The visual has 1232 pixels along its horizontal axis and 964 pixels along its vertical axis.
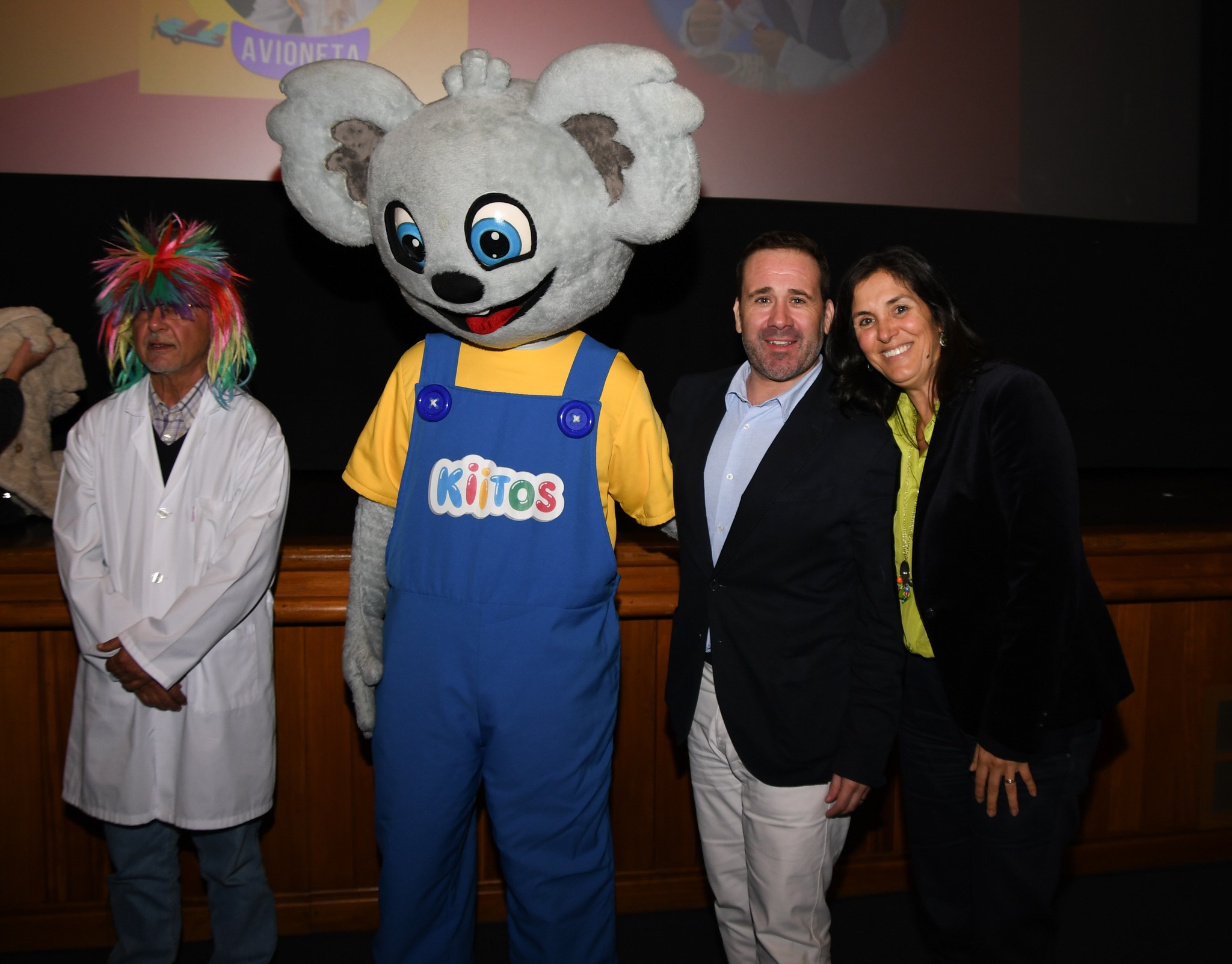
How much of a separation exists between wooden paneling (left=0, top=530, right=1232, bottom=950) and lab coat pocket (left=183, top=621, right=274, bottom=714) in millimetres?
206

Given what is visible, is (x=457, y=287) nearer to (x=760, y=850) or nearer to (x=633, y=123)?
(x=633, y=123)

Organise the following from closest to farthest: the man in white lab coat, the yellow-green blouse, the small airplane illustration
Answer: the yellow-green blouse, the man in white lab coat, the small airplane illustration

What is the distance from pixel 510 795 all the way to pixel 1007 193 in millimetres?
2581

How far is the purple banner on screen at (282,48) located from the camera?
8.33 feet

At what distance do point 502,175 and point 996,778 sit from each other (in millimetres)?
1152

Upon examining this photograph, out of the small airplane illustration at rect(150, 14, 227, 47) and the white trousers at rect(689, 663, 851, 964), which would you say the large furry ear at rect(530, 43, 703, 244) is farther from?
the small airplane illustration at rect(150, 14, 227, 47)

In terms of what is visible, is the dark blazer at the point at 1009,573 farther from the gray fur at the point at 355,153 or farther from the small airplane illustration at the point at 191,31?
the small airplane illustration at the point at 191,31

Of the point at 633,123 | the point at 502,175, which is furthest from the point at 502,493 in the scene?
the point at 633,123

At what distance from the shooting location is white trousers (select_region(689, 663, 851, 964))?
4.74 feet

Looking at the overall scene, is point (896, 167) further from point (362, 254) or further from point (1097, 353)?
point (362, 254)

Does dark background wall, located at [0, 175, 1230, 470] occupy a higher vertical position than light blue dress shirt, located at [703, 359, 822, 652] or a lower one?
higher

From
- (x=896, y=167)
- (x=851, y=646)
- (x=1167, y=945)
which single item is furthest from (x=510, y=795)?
(x=896, y=167)

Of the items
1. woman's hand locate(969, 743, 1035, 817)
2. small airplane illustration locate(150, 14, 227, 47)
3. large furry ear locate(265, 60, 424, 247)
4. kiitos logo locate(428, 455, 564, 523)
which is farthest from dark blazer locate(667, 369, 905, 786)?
small airplane illustration locate(150, 14, 227, 47)

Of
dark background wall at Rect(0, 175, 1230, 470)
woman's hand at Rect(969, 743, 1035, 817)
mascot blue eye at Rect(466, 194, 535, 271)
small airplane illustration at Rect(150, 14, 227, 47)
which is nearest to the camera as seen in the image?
mascot blue eye at Rect(466, 194, 535, 271)
